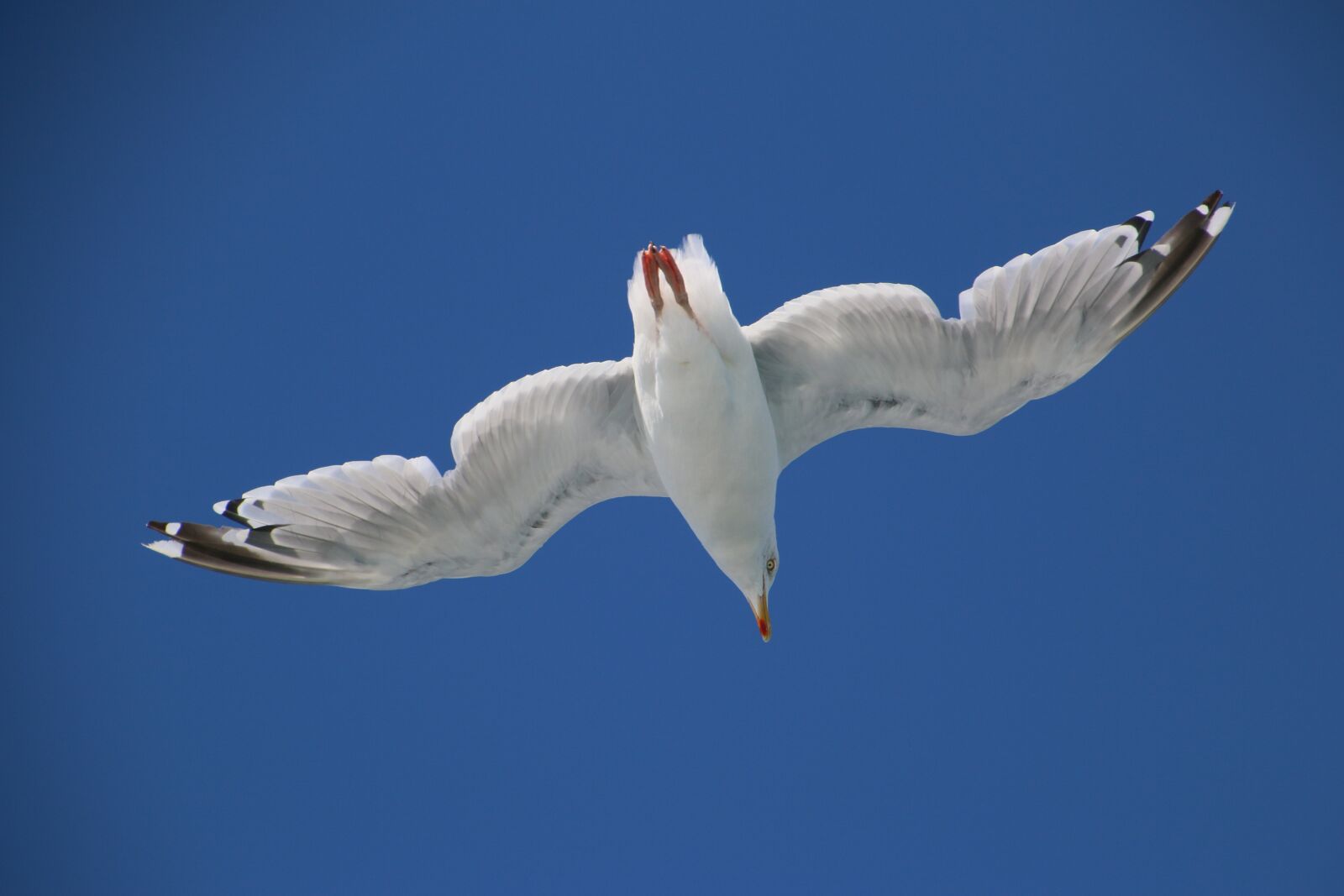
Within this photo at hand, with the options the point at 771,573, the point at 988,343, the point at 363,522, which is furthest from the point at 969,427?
the point at 363,522

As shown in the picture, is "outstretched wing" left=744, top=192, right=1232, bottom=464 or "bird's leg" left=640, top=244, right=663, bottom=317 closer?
"bird's leg" left=640, top=244, right=663, bottom=317

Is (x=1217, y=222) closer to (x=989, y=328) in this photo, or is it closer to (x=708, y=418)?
(x=989, y=328)

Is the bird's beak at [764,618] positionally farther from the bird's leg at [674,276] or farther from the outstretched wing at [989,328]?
the bird's leg at [674,276]

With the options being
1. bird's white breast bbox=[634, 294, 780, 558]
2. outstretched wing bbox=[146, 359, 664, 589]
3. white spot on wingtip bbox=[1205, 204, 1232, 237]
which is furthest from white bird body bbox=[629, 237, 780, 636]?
white spot on wingtip bbox=[1205, 204, 1232, 237]

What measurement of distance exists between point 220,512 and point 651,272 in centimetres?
259

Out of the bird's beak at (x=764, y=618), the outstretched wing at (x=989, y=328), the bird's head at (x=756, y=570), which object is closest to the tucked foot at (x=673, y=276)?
the outstretched wing at (x=989, y=328)

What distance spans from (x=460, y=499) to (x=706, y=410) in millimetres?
1393

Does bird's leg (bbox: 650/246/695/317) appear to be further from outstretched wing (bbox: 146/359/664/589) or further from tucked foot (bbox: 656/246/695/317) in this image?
outstretched wing (bbox: 146/359/664/589)

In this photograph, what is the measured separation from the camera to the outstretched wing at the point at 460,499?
7.53 meters

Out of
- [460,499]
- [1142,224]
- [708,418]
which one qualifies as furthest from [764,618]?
[1142,224]

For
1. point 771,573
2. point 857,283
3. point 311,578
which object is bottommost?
point 771,573

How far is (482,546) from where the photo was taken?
7891 millimetres

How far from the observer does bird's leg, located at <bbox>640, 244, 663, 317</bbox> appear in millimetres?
6961

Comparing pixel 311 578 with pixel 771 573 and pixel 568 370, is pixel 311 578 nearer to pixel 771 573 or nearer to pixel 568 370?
pixel 568 370
